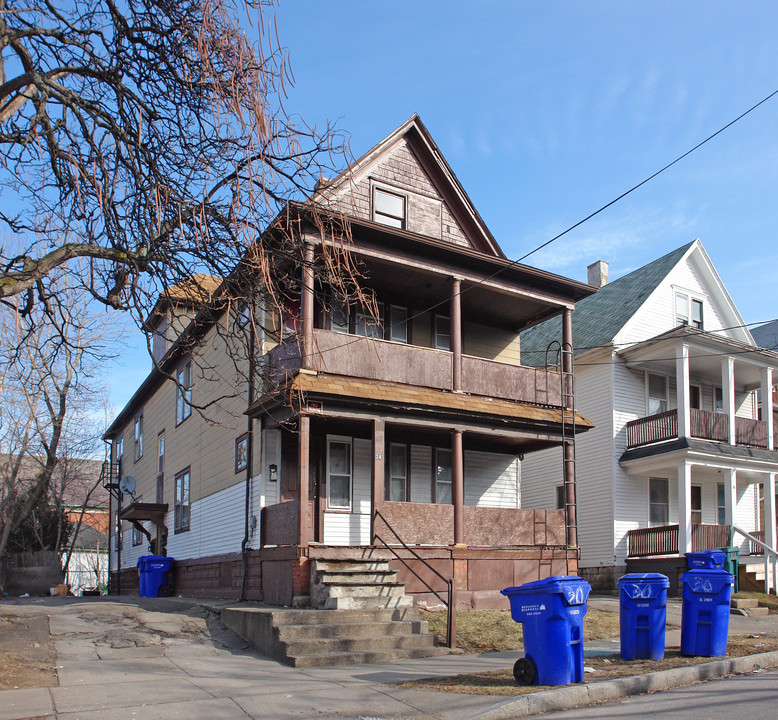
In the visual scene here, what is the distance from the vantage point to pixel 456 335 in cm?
1638

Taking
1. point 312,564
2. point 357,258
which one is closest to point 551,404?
point 357,258

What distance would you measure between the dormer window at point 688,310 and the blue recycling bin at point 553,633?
1832 centimetres

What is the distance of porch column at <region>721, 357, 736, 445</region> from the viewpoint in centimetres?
2273

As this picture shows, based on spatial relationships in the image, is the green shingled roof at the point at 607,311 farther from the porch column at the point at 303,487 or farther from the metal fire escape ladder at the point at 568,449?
the porch column at the point at 303,487

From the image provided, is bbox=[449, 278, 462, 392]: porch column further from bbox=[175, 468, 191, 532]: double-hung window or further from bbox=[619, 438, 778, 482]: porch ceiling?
bbox=[175, 468, 191, 532]: double-hung window

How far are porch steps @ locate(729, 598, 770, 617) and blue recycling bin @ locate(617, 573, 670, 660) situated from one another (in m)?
7.46

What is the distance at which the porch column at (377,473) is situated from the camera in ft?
46.8

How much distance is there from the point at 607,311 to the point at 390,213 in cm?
1056

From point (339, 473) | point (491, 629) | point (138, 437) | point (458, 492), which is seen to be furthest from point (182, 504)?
point (491, 629)

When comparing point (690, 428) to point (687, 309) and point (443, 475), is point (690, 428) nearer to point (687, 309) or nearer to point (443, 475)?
point (687, 309)

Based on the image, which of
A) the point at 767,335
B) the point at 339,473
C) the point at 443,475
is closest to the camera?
the point at 339,473

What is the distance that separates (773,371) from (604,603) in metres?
11.6

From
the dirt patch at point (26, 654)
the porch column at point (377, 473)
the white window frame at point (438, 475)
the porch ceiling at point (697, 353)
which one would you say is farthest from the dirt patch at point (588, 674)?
the porch ceiling at point (697, 353)

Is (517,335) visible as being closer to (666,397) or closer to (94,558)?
(666,397)
